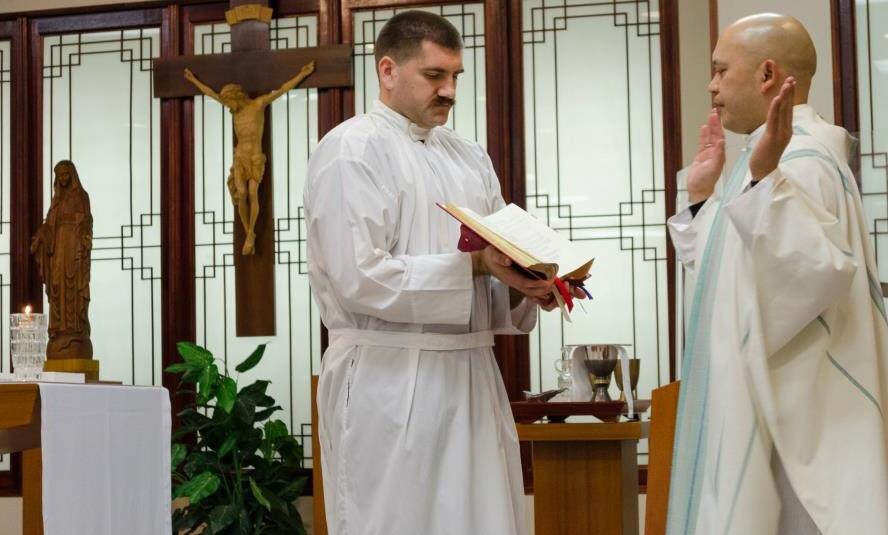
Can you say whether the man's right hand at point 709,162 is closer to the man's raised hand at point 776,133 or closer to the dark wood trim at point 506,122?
the man's raised hand at point 776,133

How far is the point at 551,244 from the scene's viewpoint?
272 cm

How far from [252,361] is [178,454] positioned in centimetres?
55

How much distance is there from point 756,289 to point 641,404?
6.98ft

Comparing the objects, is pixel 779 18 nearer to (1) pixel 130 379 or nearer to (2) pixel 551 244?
(2) pixel 551 244

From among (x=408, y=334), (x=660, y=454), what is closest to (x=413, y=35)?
(x=408, y=334)

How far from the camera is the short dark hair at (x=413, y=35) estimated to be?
2994 mm

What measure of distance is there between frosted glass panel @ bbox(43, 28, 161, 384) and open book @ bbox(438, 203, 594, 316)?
163 inches

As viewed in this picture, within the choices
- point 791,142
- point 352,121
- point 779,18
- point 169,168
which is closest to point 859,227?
point 791,142

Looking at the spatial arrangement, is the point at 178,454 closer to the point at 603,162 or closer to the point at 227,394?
the point at 227,394

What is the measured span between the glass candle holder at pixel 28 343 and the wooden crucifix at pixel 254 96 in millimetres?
2468

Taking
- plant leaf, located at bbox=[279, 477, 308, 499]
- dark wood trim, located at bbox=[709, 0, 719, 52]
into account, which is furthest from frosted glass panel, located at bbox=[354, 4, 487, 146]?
plant leaf, located at bbox=[279, 477, 308, 499]

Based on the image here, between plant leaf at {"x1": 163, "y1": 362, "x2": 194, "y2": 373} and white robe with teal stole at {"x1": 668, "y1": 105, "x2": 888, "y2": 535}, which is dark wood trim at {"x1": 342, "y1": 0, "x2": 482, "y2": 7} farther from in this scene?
white robe with teal stole at {"x1": 668, "y1": 105, "x2": 888, "y2": 535}

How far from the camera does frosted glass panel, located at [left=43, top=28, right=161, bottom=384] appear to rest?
21.6 feet

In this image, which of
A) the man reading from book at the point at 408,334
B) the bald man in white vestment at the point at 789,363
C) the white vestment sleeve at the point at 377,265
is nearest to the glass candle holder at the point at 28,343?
the man reading from book at the point at 408,334
